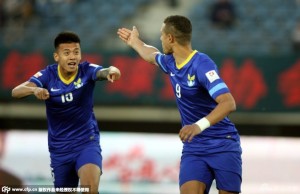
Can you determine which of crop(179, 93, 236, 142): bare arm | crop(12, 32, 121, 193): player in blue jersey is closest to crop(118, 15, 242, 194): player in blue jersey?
crop(179, 93, 236, 142): bare arm

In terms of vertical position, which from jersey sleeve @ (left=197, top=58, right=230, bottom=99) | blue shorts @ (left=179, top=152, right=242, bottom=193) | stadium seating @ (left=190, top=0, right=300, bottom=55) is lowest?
blue shorts @ (left=179, top=152, right=242, bottom=193)

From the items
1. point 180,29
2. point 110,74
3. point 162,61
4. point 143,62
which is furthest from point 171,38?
point 143,62

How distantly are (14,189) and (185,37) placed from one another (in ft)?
8.00

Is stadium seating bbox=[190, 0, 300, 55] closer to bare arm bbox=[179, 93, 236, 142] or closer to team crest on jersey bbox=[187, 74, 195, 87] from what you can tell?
team crest on jersey bbox=[187, 74, 195, 87]

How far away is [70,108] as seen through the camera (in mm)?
7652

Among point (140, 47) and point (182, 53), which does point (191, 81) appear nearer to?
point (182, 53)

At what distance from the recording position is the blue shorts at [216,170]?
663 cm

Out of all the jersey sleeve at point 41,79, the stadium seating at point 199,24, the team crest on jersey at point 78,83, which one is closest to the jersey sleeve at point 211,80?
the team crest on jersey at point 78,83

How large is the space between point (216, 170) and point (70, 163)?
1.78 metres

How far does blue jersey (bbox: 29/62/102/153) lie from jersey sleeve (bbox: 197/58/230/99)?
1.49m

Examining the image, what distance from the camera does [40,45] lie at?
14492 millimetres

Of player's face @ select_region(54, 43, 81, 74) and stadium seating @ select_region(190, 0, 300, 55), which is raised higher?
stadium seating @ select_region(190, 0, 300, 55)

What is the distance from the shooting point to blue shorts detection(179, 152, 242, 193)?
663 centimetres

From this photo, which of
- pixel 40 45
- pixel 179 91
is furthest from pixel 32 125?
pixel 179 91
